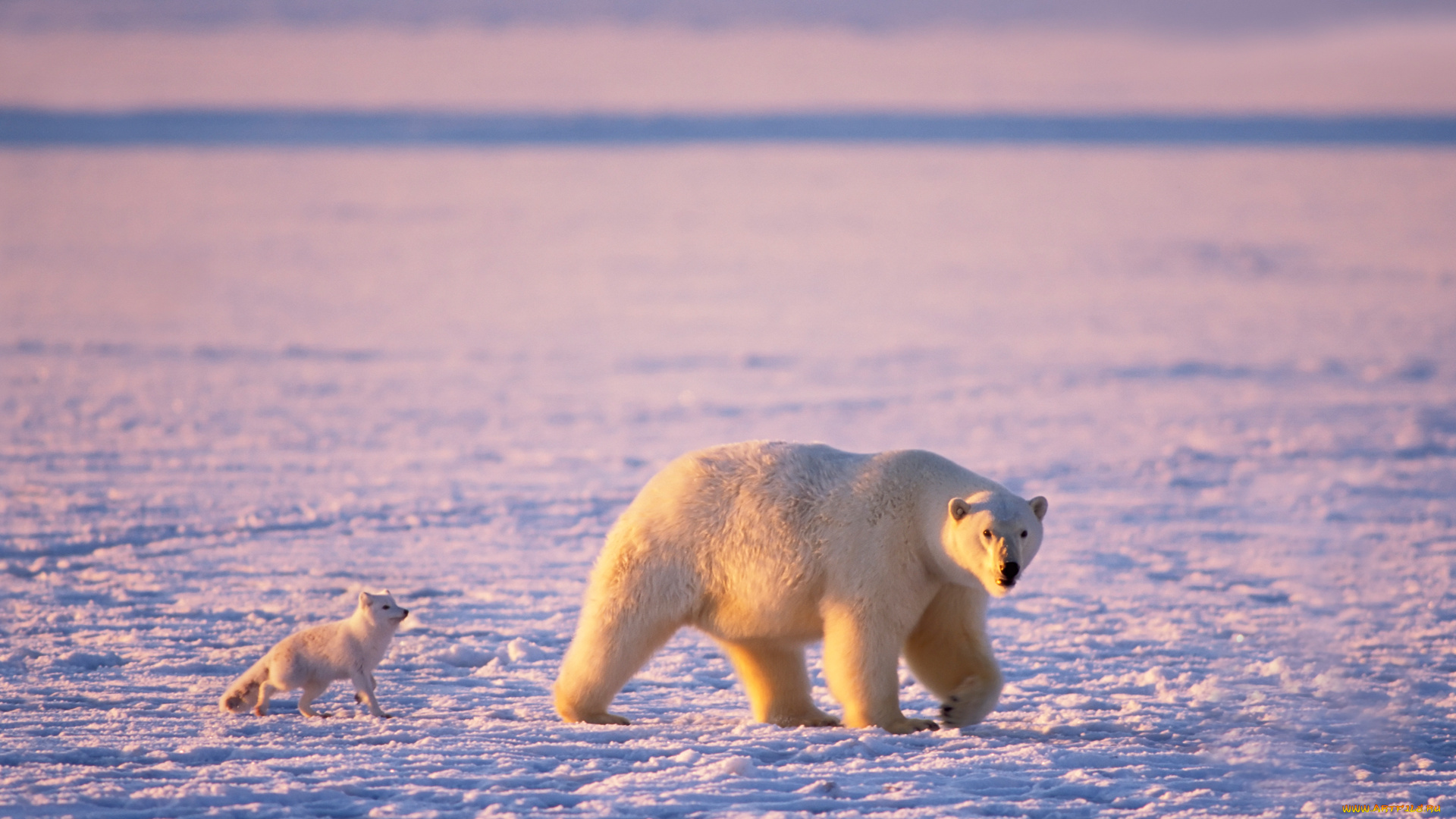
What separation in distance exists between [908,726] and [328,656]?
7.00 feet

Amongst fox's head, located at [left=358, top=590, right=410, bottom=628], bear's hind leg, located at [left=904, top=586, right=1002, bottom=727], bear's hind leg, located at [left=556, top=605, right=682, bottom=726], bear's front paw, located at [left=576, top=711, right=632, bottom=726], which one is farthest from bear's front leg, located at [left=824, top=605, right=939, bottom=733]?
fox's head, located at [left=358, top=590, right=410, bottom=628]

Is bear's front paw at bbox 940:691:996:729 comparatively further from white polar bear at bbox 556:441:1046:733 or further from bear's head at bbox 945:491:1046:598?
bear's head at bbox 945:491:1046:598

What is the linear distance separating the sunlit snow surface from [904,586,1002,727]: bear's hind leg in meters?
0.16

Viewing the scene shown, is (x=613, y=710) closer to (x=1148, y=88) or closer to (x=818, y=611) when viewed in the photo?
(x=818, y=611)

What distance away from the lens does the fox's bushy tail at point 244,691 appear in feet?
17.7

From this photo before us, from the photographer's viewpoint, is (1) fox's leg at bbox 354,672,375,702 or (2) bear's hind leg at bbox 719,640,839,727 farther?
(2) bear's hind leg at bbox 719,640,839,727

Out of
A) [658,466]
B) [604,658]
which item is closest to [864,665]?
[604,658]

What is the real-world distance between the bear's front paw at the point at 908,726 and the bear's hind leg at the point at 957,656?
0.23 ft

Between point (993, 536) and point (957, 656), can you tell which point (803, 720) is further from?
point (993, 536)

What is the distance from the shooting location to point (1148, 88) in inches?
4471

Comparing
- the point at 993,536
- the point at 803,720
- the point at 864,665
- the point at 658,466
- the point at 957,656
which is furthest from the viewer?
the point at 658,466

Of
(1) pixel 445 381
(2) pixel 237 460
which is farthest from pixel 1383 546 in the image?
(1) pixel 445 381

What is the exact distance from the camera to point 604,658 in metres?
5.40

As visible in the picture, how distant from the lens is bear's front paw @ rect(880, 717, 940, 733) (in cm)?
530
